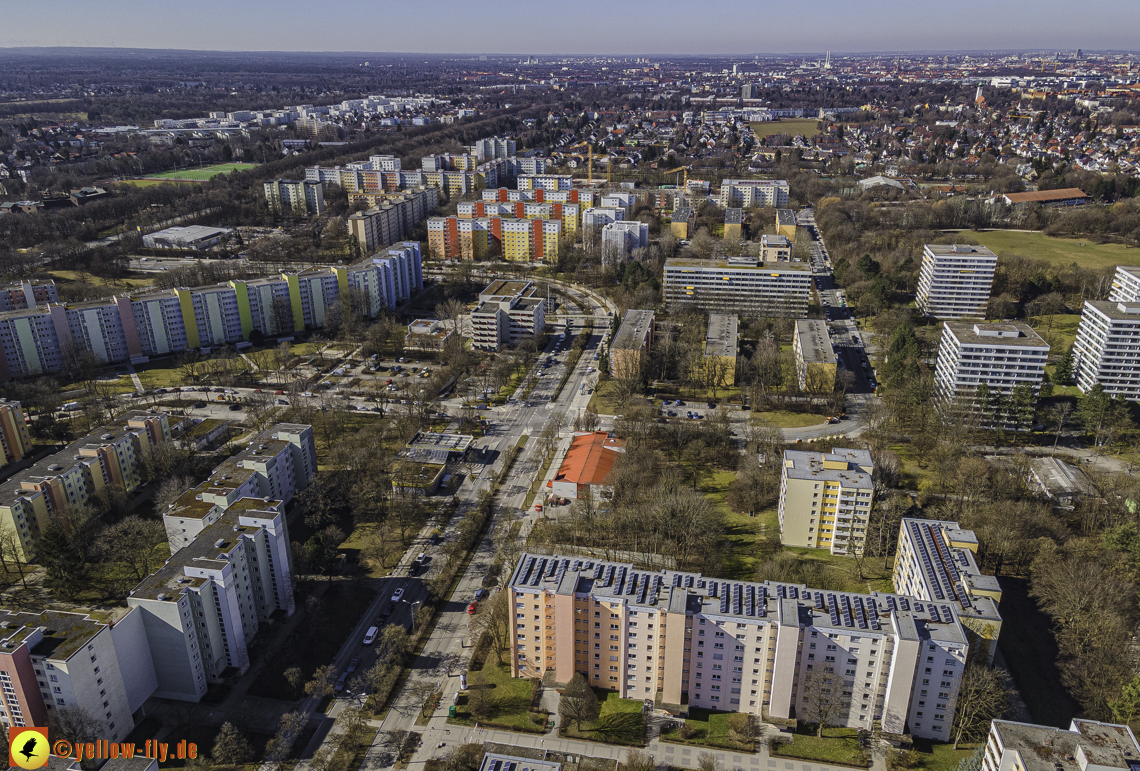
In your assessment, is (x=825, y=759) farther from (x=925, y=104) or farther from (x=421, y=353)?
(x=925, y=104)

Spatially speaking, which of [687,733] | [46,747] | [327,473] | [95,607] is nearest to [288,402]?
[327,473]

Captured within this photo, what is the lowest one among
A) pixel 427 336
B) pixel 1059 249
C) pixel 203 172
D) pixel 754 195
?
pixel 427 336

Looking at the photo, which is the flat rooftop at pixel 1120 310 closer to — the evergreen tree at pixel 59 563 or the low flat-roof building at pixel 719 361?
the low flat-roof building at pixel 719 361

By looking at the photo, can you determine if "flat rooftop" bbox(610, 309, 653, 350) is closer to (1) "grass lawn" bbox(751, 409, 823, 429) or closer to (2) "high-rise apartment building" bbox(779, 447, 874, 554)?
(1) "grass lawn" bbox(751, 409, 823, 429)

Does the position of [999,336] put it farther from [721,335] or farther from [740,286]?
[740,286]

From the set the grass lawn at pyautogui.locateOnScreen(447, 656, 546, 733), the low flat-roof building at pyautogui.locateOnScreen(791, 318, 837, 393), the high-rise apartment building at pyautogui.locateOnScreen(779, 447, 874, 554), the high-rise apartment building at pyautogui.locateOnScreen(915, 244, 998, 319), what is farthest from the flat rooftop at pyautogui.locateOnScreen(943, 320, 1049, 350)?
the grass lawn at pyautogui.locateOnScreen(447, 656, 546, 733)

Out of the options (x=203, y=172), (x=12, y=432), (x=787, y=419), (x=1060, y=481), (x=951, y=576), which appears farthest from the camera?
(x=203, y=172)

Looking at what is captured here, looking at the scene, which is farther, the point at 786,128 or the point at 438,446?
the point at 786,128

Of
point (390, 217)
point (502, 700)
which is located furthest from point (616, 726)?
point (390, 217)
